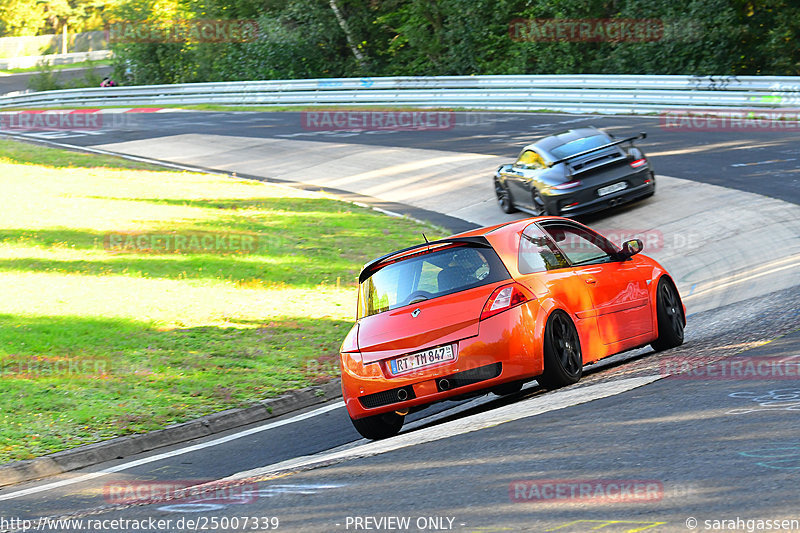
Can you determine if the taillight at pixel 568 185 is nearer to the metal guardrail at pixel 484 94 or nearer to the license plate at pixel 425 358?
the metal guardrail at pixel 484 94

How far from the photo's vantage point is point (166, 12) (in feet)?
200

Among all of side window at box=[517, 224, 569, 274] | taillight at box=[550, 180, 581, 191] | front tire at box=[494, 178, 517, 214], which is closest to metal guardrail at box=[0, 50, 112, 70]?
front tire at box=[494, 178, 517, 214]

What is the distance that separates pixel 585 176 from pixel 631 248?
351 inches

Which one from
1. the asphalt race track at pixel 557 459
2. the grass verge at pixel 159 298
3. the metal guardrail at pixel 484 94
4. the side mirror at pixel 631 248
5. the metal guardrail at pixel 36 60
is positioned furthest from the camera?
the metal guardrail at pixel 36 60

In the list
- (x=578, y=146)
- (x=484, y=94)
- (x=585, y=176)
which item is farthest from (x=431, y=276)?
(x=484, y=94)

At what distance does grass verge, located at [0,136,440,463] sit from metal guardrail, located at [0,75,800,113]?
38.0 feet

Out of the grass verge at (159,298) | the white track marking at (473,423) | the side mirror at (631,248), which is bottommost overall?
the grass verge at (159,298)

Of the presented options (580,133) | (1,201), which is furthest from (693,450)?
(1,201)

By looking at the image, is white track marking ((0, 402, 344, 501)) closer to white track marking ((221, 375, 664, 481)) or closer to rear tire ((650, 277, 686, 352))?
white track marking ((221, 375, 664, 481))

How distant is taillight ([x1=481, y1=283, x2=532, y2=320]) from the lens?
775 cm

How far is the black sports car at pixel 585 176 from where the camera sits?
18281 mm

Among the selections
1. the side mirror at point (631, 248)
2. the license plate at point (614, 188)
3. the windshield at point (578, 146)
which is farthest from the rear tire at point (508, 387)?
the windshield at point (578, 146)

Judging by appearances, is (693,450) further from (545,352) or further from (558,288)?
(558,288)

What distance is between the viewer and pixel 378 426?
8.06 m
